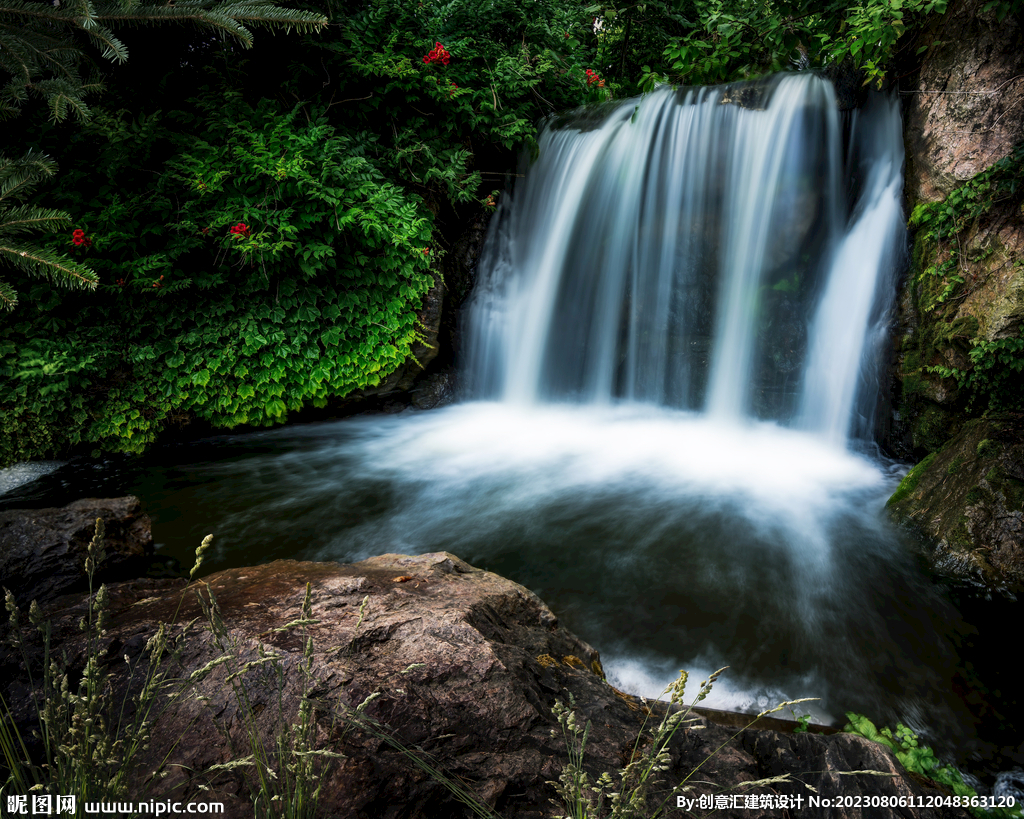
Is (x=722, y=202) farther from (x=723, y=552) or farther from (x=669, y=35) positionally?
(x=669, y=35)

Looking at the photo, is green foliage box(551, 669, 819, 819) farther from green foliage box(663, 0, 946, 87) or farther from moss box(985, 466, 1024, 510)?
green foliage box(663, 0, 946, 87)

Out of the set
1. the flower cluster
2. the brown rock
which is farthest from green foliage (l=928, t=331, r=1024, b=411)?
the flower cluster

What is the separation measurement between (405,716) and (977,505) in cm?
396

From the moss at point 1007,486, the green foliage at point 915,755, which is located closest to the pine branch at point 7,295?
the green foliage at point 915,755

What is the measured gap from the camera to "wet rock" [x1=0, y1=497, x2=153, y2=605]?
2582 millimetres

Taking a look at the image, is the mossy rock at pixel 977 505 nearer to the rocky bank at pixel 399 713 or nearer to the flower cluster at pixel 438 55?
the rocky bank at pixel 399 713

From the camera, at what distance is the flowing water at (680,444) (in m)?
3.05

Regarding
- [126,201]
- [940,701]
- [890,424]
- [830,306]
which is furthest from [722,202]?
[126,201]

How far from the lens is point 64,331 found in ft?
16.2

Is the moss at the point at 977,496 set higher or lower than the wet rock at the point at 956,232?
lower

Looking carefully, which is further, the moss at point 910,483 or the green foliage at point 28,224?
the moss at point 910,483

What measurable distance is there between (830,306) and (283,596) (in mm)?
5835

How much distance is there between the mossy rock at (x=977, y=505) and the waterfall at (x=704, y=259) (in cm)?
146

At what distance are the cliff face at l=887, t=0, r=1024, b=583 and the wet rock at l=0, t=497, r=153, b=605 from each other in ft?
16.8
